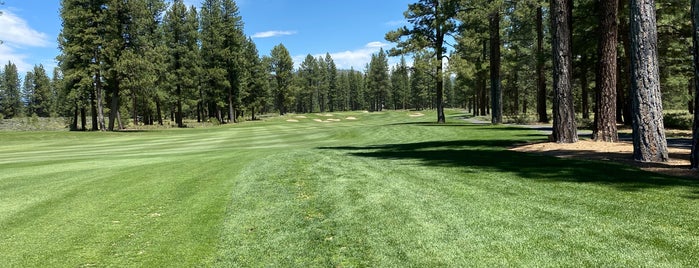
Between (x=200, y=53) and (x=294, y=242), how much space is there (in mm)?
58494

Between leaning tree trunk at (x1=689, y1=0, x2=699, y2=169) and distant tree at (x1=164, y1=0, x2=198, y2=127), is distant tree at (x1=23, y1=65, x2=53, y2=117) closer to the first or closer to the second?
distant tree at (x1=164, y1=0, x2=198, y2=127)

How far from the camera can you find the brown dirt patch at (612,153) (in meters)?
8.72

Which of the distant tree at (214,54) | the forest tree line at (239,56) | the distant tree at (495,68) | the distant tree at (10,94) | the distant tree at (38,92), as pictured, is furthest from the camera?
the distant tree at (10,94)

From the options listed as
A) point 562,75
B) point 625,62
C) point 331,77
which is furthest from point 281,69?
point 562,75

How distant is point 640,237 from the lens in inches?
187

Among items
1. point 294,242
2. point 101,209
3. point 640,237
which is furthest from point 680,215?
point 101,209

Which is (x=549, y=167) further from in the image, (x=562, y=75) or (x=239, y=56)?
(x=239, y=56)

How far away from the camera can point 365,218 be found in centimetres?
644

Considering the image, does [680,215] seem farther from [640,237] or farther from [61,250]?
[61,250]

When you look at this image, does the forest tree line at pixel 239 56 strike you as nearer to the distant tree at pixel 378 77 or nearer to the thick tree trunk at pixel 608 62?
the thick tree trunk at pixel 608 62

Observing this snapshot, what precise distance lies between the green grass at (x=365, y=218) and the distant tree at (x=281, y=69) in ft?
253

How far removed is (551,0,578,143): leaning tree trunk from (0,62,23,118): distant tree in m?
157

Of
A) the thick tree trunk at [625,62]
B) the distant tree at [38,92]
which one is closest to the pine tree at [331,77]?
the distant tree at [38,92]

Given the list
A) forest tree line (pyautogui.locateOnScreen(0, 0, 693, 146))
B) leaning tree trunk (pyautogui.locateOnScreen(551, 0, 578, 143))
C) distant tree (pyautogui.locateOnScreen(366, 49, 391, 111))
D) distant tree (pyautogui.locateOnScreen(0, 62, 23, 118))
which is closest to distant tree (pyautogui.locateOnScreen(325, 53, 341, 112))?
distant tree (pyautogui.locateOnScreen(366, 49, 391, 111))
